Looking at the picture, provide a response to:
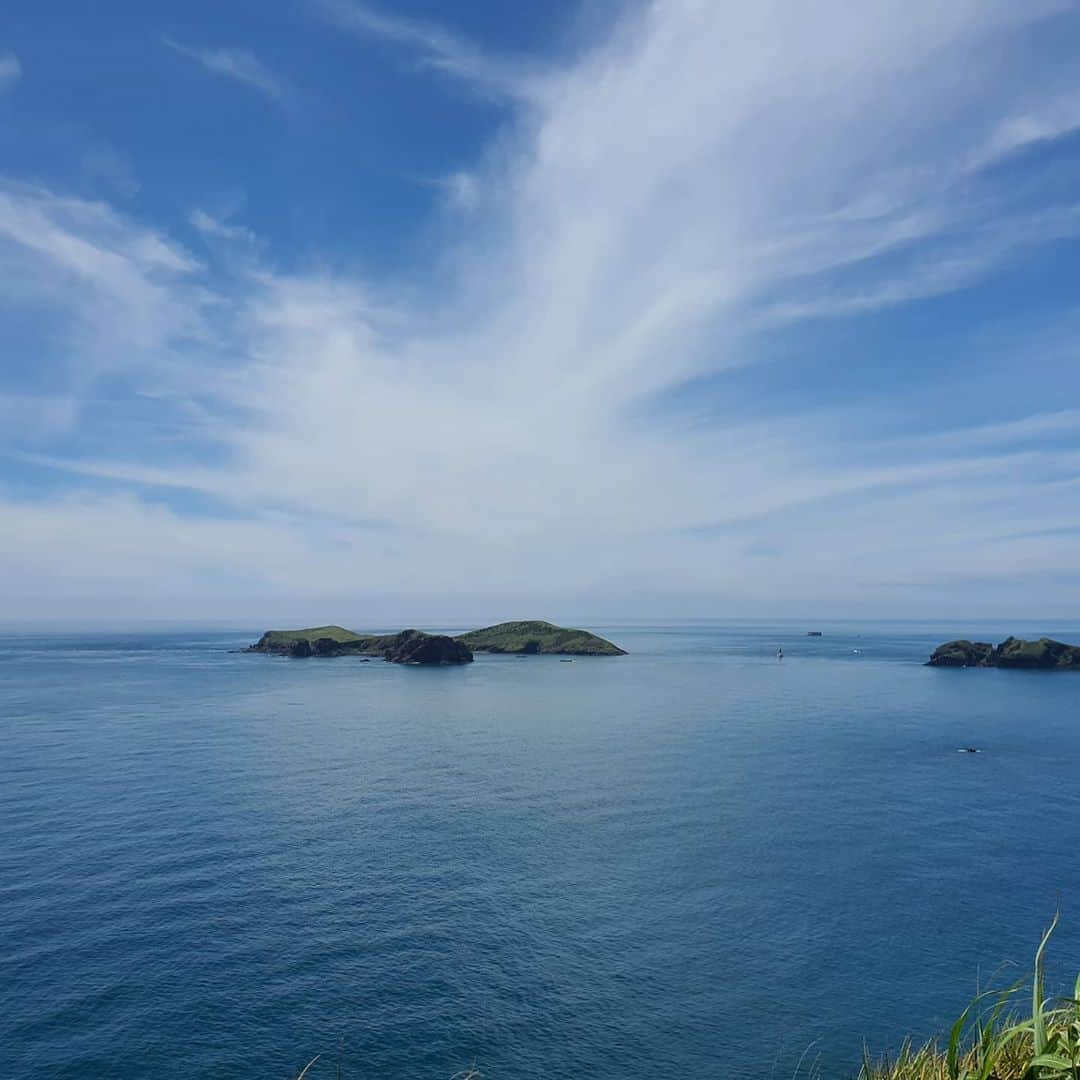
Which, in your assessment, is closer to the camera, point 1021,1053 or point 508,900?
point 1021,1053

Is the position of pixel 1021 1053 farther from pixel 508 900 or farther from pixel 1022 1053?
pixel 508 900

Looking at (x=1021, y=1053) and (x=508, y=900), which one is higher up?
(x=1021, y=1053)

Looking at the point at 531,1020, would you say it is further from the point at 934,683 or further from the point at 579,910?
the point at 934,683

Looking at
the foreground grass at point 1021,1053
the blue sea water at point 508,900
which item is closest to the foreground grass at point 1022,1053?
the foreground grass at point 1021,1053

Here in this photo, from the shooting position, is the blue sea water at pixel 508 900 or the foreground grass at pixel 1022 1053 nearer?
the foreground grass at pixel 1022 1053

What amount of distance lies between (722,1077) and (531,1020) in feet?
32.8

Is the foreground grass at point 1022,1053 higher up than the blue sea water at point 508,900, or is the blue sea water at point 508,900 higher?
the foreground grass at point 1022,1053

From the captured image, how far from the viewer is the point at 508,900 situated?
52406 mm

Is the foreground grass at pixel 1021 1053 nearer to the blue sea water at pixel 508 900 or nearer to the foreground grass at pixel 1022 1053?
the foreground grass at pixel 1022 1053

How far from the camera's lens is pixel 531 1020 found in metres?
38.1

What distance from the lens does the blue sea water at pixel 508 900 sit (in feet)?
120

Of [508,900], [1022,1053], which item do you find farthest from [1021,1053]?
[508,900]

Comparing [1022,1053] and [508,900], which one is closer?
[1022,1053]

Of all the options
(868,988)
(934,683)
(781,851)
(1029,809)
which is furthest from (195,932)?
(934,683)
